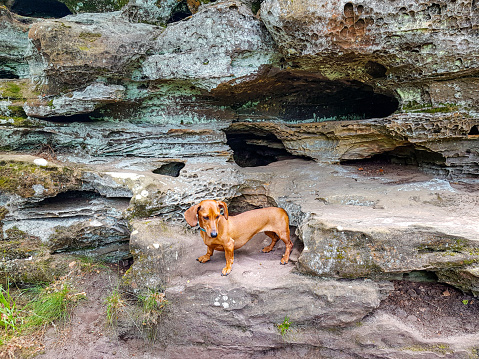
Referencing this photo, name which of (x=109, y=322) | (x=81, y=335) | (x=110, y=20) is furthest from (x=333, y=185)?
(x=110, y=20)

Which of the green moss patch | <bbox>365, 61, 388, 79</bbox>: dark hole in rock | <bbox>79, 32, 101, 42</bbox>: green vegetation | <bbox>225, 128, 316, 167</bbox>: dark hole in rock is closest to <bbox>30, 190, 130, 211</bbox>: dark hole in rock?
the green moss patch

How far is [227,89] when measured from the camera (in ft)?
21.6

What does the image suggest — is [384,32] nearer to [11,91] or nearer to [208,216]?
[208,216]

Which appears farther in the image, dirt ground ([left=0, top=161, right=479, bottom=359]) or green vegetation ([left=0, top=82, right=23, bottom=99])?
green vegetation ([left=0, top=82, right=23, bottom=99])

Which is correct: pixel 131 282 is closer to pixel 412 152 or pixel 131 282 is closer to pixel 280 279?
pixel 280 279

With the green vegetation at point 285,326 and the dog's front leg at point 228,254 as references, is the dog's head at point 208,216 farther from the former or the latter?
the green vegetation at point 285,326

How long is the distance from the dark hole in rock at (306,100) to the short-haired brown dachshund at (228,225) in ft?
10.8

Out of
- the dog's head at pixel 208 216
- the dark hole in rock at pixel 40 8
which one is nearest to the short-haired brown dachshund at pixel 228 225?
the dog's head at pixel 208 216

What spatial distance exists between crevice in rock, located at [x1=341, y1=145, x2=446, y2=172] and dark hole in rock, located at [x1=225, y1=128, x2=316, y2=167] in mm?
1869

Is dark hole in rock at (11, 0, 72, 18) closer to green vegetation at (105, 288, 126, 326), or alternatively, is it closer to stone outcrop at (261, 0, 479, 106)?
stone outcrop at (261, 0, 479, 106)

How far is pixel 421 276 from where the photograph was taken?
425cm

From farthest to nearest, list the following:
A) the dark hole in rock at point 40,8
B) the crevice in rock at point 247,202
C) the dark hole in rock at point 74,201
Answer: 1. the dark hole in rock at point 40,8
2. the crevice in rock at point 247,202
3. the dark hole in rock at point 74,201

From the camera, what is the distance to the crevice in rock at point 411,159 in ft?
19.7

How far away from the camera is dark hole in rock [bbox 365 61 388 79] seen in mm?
5832
